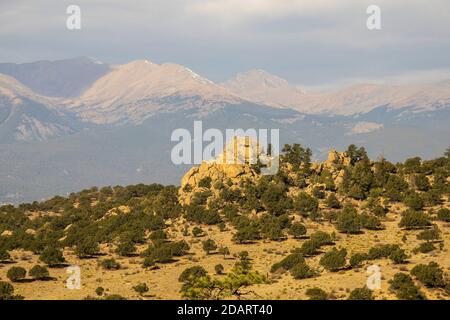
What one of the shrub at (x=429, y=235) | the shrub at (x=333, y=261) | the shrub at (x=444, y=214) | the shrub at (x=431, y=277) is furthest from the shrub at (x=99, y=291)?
the shrub at (x=444, y=214)

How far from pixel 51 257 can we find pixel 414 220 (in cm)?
5437

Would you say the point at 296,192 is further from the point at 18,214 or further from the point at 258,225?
the point at 18,214

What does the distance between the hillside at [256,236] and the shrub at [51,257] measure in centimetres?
20

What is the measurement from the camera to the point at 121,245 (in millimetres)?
103562

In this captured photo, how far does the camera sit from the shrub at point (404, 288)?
63.8 metres

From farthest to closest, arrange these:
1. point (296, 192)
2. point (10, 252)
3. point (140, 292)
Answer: point (296, 192) → point (10, 252) → point (140, 292)

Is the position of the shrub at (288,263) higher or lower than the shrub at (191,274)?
higher

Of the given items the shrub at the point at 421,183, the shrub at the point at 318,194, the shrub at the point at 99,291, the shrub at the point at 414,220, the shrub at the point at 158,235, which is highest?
the shrub at the point at 421,183

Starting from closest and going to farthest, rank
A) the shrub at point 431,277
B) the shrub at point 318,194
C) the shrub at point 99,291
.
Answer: the shrub at point 431,277, the shrub at point 99,291, the shrub at point 318,194

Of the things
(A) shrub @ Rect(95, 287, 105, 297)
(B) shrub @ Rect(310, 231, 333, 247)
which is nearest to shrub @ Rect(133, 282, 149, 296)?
(A) shrub @ Rect(95, 287, 105, 297)

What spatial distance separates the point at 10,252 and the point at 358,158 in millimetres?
76490

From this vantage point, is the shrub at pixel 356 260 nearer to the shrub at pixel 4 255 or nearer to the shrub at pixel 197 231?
the shrub at pixel 197 231

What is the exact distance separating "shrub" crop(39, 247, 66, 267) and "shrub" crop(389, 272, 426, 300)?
5018 cm
